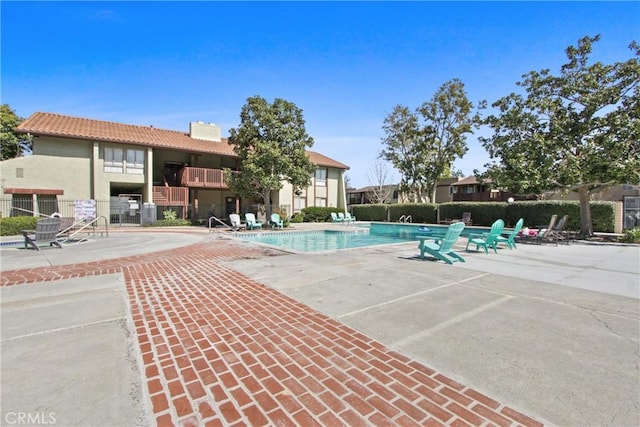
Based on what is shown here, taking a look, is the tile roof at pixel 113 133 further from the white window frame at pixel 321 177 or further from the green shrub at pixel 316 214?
the white window frame at pixel 321 177

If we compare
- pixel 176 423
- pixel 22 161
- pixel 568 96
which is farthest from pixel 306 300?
pixel 22 161

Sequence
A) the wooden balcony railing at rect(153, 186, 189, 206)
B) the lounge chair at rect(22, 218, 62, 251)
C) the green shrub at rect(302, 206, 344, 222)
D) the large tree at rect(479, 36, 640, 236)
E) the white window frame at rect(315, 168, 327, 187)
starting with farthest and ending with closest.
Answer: the white window frame at rect(315, 168, 327, 187), the green shrub at rect(302, 206, 344, 222), the wooden balcony railing at rect(153, 186, 189, 206), the large tree at rect(479, 36, 640, 236), the lounge chair at rect(22, 218, 62, 251)

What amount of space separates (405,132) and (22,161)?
3292cm

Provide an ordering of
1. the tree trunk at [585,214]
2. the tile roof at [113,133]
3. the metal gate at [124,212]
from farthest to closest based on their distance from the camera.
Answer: the metal gate at [124,212], the tile roof at [113,133], the tree trunk at [585,214]

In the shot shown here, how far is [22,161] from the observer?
19.4 m

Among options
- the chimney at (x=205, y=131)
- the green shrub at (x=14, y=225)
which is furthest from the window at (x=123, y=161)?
the green shrub at (x=14, y=225)

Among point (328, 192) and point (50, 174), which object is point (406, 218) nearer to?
point (328, 192)

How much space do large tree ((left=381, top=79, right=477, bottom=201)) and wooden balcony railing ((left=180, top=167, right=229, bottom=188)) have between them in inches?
796

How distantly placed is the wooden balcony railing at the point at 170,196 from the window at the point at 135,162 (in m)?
1.74

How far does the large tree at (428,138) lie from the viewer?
31484 mm

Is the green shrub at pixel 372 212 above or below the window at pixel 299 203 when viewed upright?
below

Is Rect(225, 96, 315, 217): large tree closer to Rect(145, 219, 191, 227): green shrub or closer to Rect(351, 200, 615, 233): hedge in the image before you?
Rect(145, 219, 191, 227): green shrub

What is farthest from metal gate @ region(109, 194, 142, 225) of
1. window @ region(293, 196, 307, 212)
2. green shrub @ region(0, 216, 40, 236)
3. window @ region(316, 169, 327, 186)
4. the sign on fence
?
window @ region(316, 169, 327, 186)

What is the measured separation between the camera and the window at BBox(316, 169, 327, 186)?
33.5 metres
